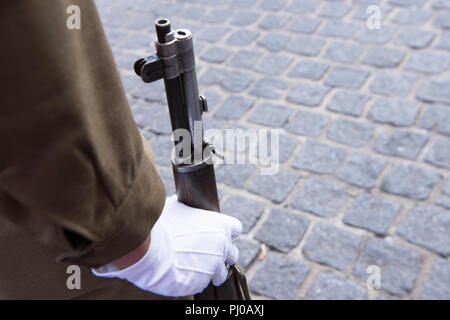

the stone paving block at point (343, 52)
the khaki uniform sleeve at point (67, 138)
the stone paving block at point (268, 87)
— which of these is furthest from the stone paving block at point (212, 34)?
the khaki uniform sleeve at point (67, 138)

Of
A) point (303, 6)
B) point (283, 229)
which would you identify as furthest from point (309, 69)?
point (283, 229)

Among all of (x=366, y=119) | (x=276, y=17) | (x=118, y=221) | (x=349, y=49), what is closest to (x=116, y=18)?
(x=276, y=17)

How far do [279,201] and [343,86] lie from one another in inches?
51.7

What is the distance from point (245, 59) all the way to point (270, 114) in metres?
0.86

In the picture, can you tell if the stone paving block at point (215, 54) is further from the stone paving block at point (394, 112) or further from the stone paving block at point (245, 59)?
the stone paving block at point (394, 112)

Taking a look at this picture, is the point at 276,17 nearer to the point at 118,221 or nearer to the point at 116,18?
the point at 116,18

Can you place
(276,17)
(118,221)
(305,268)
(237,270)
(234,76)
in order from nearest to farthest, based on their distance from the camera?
(118,221), (237,270), (305,268), (234,76), (276,17)

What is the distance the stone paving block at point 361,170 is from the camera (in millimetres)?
3435

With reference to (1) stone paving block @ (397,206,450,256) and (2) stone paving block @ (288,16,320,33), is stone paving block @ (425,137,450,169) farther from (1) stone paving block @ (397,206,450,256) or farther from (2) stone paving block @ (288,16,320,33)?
(2) stone paving block @ (288,16,320,33)

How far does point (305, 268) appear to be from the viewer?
3039 millimetres

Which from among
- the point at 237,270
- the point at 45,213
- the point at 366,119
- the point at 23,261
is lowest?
the point at 366,119

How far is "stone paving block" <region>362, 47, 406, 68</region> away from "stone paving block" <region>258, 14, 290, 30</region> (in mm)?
994

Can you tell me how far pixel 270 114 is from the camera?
4074 mm

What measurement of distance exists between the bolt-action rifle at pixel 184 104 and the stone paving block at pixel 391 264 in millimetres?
1209
